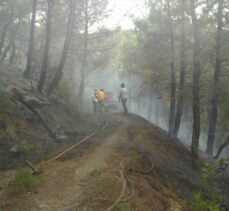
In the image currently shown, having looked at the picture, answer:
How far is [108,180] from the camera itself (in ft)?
30.7

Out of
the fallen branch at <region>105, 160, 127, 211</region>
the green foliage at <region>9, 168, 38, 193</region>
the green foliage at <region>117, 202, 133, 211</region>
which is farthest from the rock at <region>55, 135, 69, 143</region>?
the green foliage at <region>117, 202, 133, 211</region>

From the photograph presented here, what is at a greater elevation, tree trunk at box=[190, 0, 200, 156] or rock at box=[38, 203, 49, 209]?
tree trunk at box=[190, 0, 200, 156]

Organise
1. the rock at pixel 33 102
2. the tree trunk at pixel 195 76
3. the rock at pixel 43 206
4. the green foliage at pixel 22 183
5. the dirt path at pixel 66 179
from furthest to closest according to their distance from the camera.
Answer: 1. the rock at pixel 33 102
2. the tree trunk at pixel 195 76
3. the green foliage at pixel 22 183
4. the dirt path at pixel 66 179
5. the rock at pixel 43 206

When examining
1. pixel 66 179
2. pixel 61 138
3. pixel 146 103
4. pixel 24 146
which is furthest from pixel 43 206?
pixel 146 103

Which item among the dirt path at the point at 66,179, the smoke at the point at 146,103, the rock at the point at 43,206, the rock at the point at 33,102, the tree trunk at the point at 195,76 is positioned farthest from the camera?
the smoke at the point at 146,103

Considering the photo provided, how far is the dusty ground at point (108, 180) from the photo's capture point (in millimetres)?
8172

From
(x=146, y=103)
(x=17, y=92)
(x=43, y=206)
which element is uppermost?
(x=17, y=92)

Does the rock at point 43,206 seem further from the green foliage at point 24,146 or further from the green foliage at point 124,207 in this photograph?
the green foliage at point 24,146

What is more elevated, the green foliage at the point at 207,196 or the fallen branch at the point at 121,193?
the fallen branch at the point at 121,193

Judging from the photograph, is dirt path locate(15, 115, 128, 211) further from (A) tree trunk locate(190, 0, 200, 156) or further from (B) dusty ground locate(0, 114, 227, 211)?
(A) tree trunk locate(190, 0, 200, 156)

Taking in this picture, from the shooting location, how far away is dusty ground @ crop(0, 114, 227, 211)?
817cm

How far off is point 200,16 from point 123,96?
22.2 ft

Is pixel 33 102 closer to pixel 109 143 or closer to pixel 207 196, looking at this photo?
pixel 109 143

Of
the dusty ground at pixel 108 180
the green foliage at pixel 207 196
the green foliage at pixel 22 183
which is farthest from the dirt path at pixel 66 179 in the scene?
the green foliage at pixel 207 196
